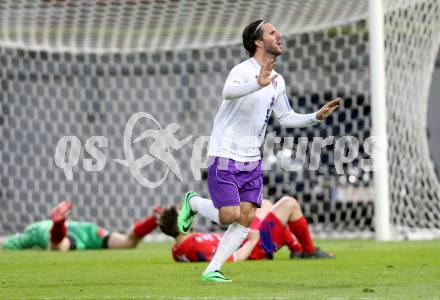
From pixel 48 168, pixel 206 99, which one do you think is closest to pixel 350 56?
pixel 206 99

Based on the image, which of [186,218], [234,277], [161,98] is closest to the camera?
[234,277]

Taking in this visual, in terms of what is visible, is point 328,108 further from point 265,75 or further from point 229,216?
point 229,216

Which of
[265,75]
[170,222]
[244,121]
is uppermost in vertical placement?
[265,75]

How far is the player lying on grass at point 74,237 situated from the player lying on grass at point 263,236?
2308 millimetres

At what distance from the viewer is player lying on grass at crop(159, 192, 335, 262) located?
31.1 feet

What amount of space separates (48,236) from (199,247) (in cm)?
343

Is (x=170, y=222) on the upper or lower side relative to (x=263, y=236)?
upper

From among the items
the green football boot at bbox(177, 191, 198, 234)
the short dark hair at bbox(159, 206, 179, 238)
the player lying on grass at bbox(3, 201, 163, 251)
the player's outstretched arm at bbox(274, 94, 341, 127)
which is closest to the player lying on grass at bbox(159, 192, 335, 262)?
the short dark hair at bbox(159, 206, 179, 238)

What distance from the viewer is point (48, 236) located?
40.7 ft

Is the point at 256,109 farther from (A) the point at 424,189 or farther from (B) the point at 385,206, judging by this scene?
(A) the point at 424,189

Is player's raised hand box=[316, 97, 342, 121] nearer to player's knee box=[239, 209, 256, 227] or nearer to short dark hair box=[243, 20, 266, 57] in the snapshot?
short dark hair box=[243, 20, 266, 57]

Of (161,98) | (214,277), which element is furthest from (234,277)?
(161,98)

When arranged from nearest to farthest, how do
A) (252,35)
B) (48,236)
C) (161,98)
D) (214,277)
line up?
1. (214,277)
2. (252,35)
3. (48,236)
4. (161,98)

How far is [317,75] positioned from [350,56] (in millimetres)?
526
